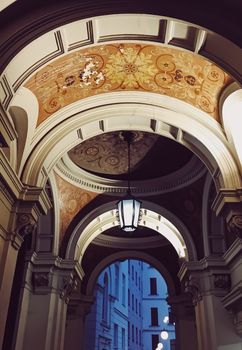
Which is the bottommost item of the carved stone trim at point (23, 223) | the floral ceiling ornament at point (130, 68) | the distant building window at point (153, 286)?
the carved stone trim at point (23, 223)

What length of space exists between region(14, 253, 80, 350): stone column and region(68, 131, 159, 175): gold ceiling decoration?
2.87 metres

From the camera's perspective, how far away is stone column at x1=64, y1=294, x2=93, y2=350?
11.5 m

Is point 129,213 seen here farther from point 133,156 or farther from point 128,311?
point 128,311

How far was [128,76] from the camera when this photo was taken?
5.41m

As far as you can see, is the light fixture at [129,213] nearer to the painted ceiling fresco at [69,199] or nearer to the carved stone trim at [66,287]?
the carved stone trim at [66,287]

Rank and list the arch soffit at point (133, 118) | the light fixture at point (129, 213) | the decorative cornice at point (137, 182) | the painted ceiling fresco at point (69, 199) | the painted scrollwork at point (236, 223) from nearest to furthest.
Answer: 1. the painted scrollwork at point (236, 223)
2. the arch soffit at point (133, 118)
3. the light fixture at point (129, 213)
4. the decorative cornice at point (137, 182)
5. the painted ceiling fresco at point (69, 199)

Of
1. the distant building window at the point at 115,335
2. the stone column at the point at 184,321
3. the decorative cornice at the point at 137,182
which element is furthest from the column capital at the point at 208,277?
the distant building window at the point at 115,335

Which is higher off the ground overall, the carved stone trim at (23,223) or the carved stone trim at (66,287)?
the carved stone trim at (66,287)

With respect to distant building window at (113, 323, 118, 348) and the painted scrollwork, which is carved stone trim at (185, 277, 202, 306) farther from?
distant building window at (113, 323, 118, 348)

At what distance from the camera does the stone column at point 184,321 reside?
10.9 metres

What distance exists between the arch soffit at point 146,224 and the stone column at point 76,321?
249cm

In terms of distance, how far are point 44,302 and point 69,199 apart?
2.90m

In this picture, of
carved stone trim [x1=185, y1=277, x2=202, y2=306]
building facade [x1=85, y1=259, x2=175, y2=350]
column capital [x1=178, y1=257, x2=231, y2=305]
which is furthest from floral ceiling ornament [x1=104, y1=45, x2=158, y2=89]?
building facade [x1=85, y1=259, x2=175, y2=350]

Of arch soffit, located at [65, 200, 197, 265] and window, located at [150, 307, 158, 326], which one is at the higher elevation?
window, located at [150, 307, 158, 326]
